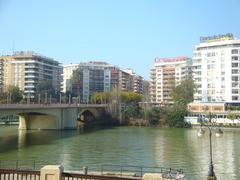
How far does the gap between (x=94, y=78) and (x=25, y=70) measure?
3600cm

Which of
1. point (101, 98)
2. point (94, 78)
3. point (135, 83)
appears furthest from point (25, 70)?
point (135, 83)

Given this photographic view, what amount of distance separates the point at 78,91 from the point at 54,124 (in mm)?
77717

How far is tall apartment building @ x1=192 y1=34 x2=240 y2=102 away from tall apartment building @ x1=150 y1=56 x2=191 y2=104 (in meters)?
33.7

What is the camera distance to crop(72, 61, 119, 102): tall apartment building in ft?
495

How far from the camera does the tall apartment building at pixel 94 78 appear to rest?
151m

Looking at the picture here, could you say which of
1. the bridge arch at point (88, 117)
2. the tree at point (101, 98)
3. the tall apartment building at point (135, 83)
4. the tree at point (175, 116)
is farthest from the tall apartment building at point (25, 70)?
the tree at point (175, 116)

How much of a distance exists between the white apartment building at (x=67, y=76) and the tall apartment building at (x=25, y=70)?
20.5 meters

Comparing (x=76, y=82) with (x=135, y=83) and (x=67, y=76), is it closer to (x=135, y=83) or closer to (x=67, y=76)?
(x=67, y=76)

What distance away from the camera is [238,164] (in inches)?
1283

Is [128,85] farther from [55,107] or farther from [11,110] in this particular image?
Result: [11,110]

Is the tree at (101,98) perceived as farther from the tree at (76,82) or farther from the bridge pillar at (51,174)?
the bridge pillar at (51,174)

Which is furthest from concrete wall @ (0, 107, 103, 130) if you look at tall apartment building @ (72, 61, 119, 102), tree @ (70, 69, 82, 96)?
tree @ (70, 69, 82, 96)

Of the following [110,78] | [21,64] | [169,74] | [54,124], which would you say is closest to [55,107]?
[54,124]

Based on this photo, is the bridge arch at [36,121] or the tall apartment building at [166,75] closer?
the bridge arch at [36,121]
